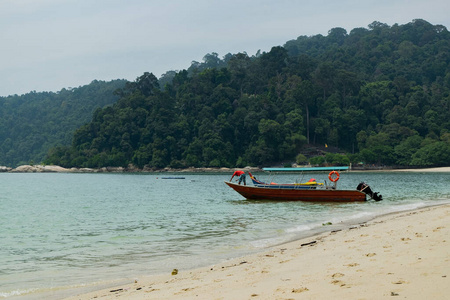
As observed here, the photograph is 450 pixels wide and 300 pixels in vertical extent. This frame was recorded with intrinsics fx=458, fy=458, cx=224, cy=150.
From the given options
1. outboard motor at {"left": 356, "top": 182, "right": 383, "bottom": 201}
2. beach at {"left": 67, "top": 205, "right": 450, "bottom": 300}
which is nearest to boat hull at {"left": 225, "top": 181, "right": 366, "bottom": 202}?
outboard motor at {"left": 356, "top": 182, "right": 383, "bottom": 201}

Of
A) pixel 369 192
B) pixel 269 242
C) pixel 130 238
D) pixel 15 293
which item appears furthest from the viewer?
pixel 369 192

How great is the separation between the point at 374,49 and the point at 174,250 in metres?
192

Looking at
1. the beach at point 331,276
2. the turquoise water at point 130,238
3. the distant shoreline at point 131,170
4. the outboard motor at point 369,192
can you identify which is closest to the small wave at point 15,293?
the turquoise water at point 130,238

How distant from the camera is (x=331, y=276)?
752cm

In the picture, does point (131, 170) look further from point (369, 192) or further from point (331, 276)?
point (331, 276)

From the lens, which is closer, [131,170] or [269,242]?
[269,242]

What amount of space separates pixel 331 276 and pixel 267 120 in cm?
12021

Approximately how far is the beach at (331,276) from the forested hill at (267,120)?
348 ft

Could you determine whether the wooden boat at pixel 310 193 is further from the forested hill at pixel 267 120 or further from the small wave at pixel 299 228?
the forested hill at pixel 267 120

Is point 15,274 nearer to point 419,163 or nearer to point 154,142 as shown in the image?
point 419,163

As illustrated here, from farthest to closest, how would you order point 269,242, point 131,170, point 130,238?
point 131,170 < point 130,238 < point 269,242

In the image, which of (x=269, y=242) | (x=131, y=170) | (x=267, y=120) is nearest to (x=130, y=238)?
(x=269, y=242)

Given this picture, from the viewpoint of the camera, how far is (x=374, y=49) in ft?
622

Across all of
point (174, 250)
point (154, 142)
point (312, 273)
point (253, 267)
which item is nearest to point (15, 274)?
point (174, 250)
